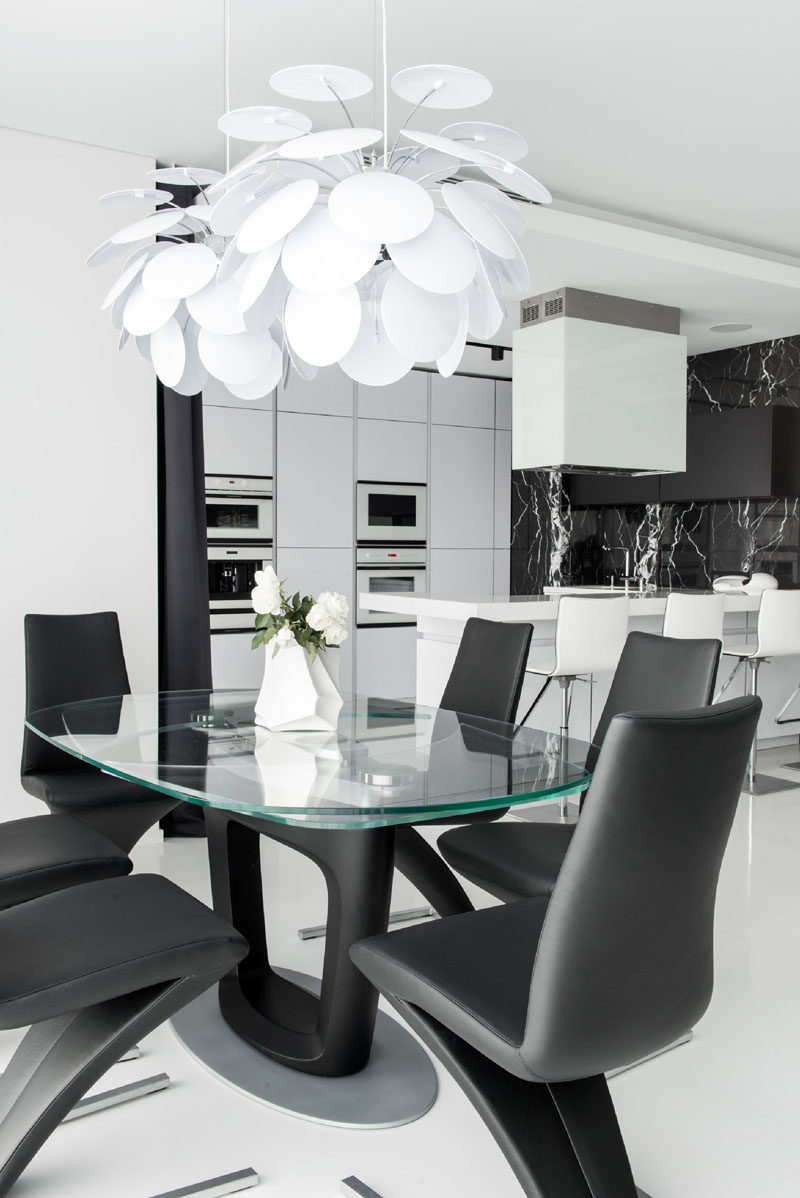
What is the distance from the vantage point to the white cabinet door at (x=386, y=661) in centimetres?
681

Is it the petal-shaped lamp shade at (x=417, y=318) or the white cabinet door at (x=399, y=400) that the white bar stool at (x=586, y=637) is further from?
the white cabinet door at (x=399, y=400)

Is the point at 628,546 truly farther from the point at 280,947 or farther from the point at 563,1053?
the point at 563,1053

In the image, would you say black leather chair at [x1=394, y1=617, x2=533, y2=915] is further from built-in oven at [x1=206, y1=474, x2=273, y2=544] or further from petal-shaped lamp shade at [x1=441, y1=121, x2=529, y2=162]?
built-in oven at [x1=206, y1=474, x2=273, y2=544]

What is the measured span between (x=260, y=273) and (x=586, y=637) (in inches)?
111

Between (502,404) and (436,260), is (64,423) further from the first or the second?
(502,404)

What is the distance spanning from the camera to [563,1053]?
146cm

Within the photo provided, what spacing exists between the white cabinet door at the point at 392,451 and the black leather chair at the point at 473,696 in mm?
3472

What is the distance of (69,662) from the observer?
3445 mm

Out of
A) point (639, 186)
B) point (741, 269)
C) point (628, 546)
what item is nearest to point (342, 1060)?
point (639, 186)

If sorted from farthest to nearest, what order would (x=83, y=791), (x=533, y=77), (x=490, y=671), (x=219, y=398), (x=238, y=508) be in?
(x=238, y=508)
(x=219, y=398)
(x=533, y=77)
(x=490, y=671)
(x=83, y=791)

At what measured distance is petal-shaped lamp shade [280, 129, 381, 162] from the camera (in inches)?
71.3

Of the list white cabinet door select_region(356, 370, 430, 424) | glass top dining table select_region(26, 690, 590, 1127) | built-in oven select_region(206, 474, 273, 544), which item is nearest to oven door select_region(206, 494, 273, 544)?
built-in oven select_region(206, 474, 273, 544)

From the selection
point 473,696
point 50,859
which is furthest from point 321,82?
point 473,696

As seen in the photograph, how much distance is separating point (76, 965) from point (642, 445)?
494cm
